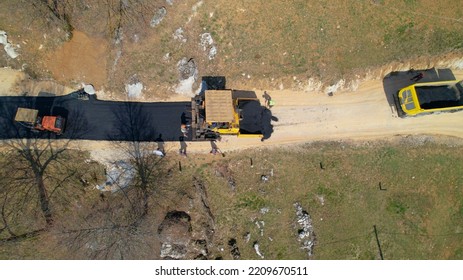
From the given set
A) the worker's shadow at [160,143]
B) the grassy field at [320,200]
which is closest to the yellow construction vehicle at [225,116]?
the grassy field at [320,200]

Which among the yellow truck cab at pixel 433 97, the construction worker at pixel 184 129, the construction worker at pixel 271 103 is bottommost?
the construction worker at pixel 184 129

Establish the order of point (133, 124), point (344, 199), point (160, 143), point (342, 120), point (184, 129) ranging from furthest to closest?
point (342, 120) < point (344, 199) < point (133, 124) < point (160, 143) < point (184, 129)

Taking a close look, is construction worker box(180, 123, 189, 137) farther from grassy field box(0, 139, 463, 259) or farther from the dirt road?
the dirt road

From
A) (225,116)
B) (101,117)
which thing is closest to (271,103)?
(225,116)

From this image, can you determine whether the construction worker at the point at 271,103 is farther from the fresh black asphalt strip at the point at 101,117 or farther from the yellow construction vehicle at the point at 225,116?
the fresh black asphalt strip at the point at 101,117

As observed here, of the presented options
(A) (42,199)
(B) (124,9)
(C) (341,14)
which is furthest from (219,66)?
(A) (42,199)

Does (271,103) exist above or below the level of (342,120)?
above

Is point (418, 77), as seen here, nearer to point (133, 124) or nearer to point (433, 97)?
point (433, 97)
